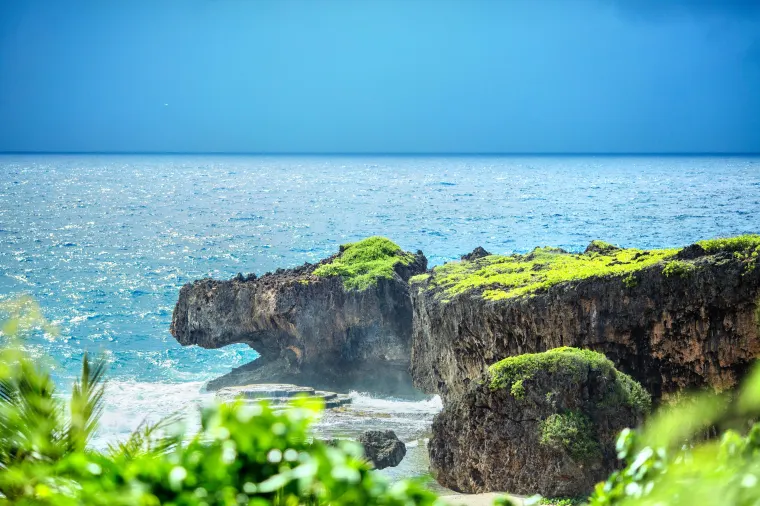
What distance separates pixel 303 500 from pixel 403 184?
158 metres

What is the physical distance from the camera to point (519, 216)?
10394cm

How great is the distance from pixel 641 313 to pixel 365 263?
56.1 ft

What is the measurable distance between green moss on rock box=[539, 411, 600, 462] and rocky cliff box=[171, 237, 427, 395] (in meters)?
17.9

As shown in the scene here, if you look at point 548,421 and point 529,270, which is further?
point 529,270

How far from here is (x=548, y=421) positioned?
58.0 feet

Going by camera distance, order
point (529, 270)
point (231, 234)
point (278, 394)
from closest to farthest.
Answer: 1. point (529, 270)
2. point (278, 394)
3. point (231, 234)

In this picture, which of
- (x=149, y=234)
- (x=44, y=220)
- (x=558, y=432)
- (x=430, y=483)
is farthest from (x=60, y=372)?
(x=44, y=220)

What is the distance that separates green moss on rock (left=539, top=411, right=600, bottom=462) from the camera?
1727 cm

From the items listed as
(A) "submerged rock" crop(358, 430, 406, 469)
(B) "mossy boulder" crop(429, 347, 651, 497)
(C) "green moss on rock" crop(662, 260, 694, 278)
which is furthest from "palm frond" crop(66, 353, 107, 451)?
(A) "submerged rock" crop(358, 430, 406, 469)

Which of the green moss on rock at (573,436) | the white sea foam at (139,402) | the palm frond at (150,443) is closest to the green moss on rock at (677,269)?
the green moss on rock at (573,436)

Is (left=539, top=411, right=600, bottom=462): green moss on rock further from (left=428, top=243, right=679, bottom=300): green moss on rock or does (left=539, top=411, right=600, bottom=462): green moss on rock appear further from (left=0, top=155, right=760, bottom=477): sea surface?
(left=0, top=155, right=760, bottom=477): sea surface

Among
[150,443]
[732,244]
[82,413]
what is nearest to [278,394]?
[732,244]

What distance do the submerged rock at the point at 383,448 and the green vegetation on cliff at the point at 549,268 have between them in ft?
15.0

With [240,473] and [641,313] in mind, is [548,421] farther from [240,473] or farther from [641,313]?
[240,473]
